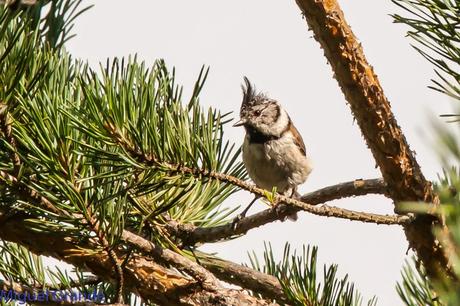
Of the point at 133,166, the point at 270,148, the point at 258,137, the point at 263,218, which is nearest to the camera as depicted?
the point at 133,166

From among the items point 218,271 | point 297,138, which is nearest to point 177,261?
point 218,271

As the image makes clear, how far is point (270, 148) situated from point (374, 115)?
276cm

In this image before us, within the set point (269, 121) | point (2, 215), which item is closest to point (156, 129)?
point (2, 215)

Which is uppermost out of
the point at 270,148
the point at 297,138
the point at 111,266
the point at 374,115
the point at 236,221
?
the point at 297,138

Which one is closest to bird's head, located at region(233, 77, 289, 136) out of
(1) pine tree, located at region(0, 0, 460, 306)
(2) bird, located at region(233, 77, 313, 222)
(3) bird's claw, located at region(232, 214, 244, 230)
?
(2) bird, located at region(233, 77, 313, 222)

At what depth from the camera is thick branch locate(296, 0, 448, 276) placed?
164 cm

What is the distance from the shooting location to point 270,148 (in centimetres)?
443

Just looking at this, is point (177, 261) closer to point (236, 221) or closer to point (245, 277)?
point (245, 277)

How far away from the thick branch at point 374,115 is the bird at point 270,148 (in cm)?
244

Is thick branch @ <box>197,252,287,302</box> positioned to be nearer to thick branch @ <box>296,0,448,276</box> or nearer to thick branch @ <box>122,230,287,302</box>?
thick branch @ <box>122,230,287,302</box>

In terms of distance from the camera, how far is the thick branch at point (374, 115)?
1645 millimetres

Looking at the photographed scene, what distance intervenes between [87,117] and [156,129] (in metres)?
0.16

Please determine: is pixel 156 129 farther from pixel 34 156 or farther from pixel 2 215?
pixel 2 215

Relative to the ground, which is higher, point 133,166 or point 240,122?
point 240,122
